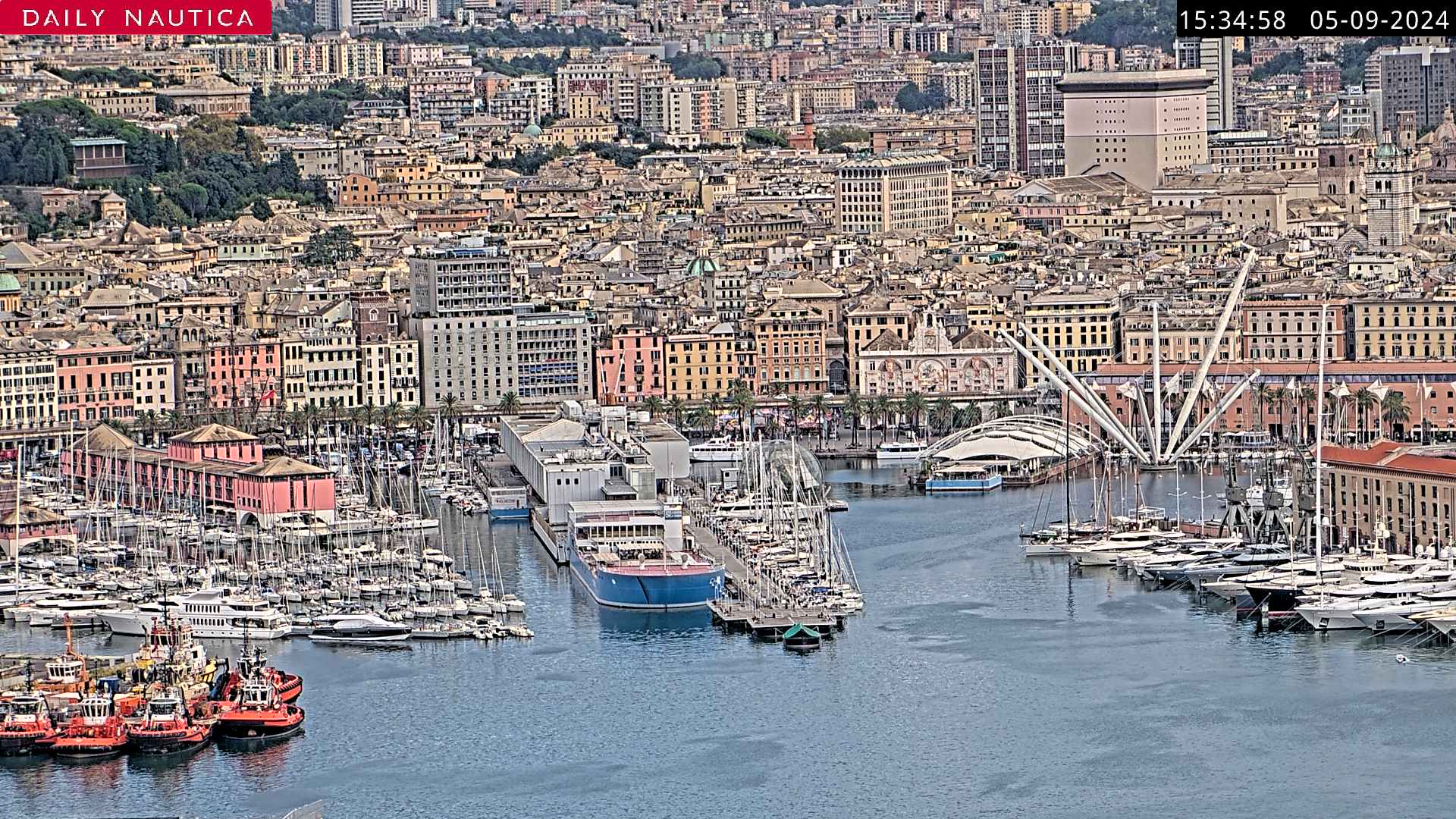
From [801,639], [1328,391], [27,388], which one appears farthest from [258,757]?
[1328,391]

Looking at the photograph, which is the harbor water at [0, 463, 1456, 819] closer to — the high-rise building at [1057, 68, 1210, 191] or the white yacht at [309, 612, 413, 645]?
the white yacht at [309, 612, 413, 645]

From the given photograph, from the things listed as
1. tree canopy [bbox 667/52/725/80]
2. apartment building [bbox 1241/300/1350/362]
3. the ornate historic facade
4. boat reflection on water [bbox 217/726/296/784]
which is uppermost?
tree canopy [bbox 667/52/725/80]

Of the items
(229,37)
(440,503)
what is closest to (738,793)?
(440,503)

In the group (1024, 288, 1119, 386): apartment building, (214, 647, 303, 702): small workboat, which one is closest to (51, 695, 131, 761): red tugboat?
(214, 647, 303, 702): small workboat

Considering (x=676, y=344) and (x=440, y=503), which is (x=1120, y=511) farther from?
(x=676, y=344)

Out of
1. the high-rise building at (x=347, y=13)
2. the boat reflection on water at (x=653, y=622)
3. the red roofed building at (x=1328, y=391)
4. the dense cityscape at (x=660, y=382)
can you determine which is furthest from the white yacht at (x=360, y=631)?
the high-rise building at (x=347, y=13)
